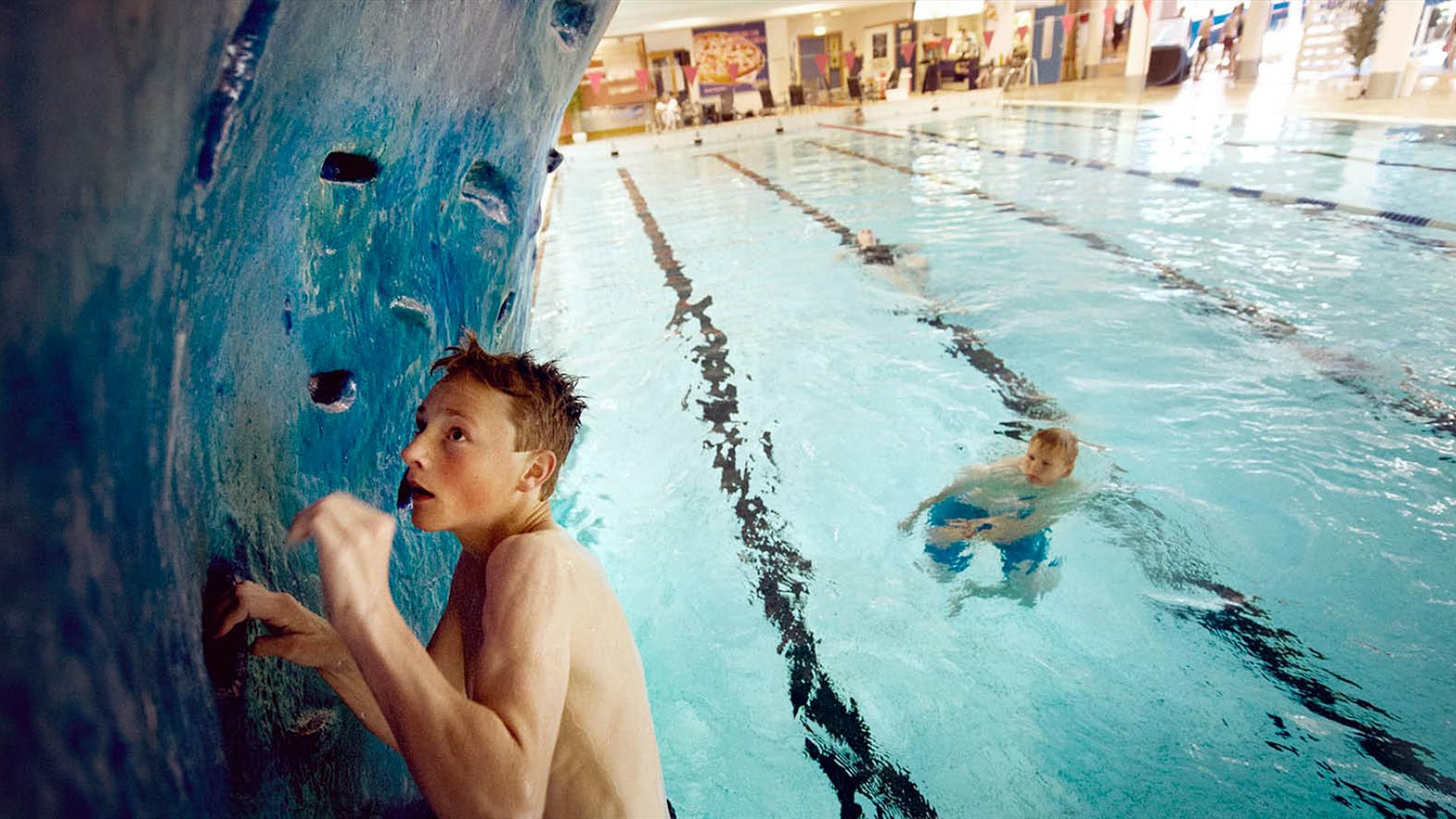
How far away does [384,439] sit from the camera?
1233mm

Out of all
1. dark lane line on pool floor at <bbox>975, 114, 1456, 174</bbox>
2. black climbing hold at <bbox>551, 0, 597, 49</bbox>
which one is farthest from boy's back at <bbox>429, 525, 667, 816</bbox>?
dark lane line on pool floor at <bbox>975, 114, 1456, 174</bbox>

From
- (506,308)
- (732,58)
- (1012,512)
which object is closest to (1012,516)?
(1012,512)

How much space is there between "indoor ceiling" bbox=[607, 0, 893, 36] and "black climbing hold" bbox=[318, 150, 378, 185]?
1483 centimetres

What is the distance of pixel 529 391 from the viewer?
0.95 meters

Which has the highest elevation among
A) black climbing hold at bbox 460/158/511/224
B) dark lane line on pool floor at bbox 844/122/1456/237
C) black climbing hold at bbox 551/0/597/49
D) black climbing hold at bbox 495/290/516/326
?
black climbing hold at bbox 551/0/597/49

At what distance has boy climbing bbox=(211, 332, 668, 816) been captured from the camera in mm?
723

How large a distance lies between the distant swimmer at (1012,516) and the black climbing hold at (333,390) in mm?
2094

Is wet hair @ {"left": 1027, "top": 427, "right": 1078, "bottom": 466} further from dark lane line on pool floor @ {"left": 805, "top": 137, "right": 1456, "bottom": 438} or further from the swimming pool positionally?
dark lane line on pool floor @ {"left": 805, "top": 137, "right": 1456, "bottom": 438}

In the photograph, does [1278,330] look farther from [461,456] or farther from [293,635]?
[293,635]

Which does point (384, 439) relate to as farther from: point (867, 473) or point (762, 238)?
point (762, 238)

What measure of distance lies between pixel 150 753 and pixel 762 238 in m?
7.51

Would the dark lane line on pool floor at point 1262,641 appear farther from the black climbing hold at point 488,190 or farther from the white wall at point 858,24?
the white wall at point 858,24

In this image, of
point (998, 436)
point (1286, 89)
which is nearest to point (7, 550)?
point (998, 436)

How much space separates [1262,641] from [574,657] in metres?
2.26
